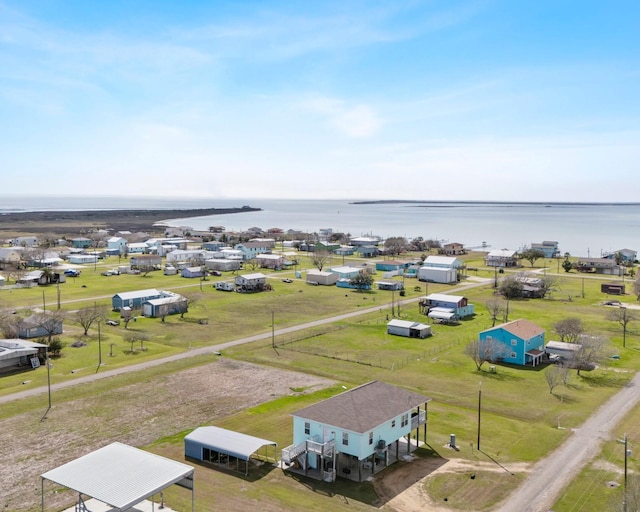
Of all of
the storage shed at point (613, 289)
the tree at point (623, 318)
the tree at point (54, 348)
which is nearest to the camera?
the tree at point (54, 348)

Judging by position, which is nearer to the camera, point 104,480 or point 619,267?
point 104,480

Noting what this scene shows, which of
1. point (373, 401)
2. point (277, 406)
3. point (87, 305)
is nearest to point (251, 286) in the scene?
point (87, 305)

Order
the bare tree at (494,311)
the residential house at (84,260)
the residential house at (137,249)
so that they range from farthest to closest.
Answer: the residential house at (137,249) → the residential house at (84,260) → the bare tree at (494,311)

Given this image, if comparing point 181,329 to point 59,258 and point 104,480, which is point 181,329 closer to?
point 104,480

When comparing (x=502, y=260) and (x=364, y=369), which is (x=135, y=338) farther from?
(x=502, y=260)

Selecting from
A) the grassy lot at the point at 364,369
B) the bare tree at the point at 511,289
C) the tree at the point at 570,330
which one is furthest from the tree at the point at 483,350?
the bare tree at the point at 511,289

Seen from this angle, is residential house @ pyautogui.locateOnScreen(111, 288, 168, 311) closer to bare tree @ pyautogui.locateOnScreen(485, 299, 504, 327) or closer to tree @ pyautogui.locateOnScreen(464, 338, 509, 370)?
bare tree @ pyautogui.locateOnScreen(485, 299, 504, 327)

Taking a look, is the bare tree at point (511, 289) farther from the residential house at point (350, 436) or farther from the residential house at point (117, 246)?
the residential house at point (117, 246)
